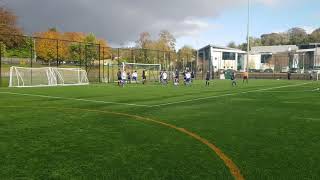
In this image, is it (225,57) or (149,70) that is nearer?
(149,70)

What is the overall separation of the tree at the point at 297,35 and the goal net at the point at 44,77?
12836 centimetres

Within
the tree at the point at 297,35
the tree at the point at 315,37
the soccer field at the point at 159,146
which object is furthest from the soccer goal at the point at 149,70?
the tree at the point at 297,35

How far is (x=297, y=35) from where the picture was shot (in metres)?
160

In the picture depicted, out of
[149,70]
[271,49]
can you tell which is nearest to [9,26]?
[149,70]

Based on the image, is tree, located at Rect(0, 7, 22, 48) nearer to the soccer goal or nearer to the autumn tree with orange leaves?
the autumn tree with orange leaves

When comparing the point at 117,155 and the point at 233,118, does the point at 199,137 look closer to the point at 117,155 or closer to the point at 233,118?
the point at 117,155

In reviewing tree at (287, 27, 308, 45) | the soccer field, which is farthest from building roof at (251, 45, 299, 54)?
the soccer field

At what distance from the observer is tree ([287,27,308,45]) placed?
494 ft

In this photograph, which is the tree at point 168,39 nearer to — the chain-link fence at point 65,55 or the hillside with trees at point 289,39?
the chain-link fence at point 65,55

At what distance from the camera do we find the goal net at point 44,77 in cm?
3340

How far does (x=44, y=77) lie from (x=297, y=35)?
142942mm

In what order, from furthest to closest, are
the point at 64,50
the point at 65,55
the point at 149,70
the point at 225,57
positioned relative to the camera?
the point at 225,57 < the point at 64,50 < the point at 65,55 < the point at 149,70

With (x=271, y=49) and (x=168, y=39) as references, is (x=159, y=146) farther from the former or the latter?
(x=271, y=49)

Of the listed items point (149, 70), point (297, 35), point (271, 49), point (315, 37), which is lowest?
point (149, 70)
